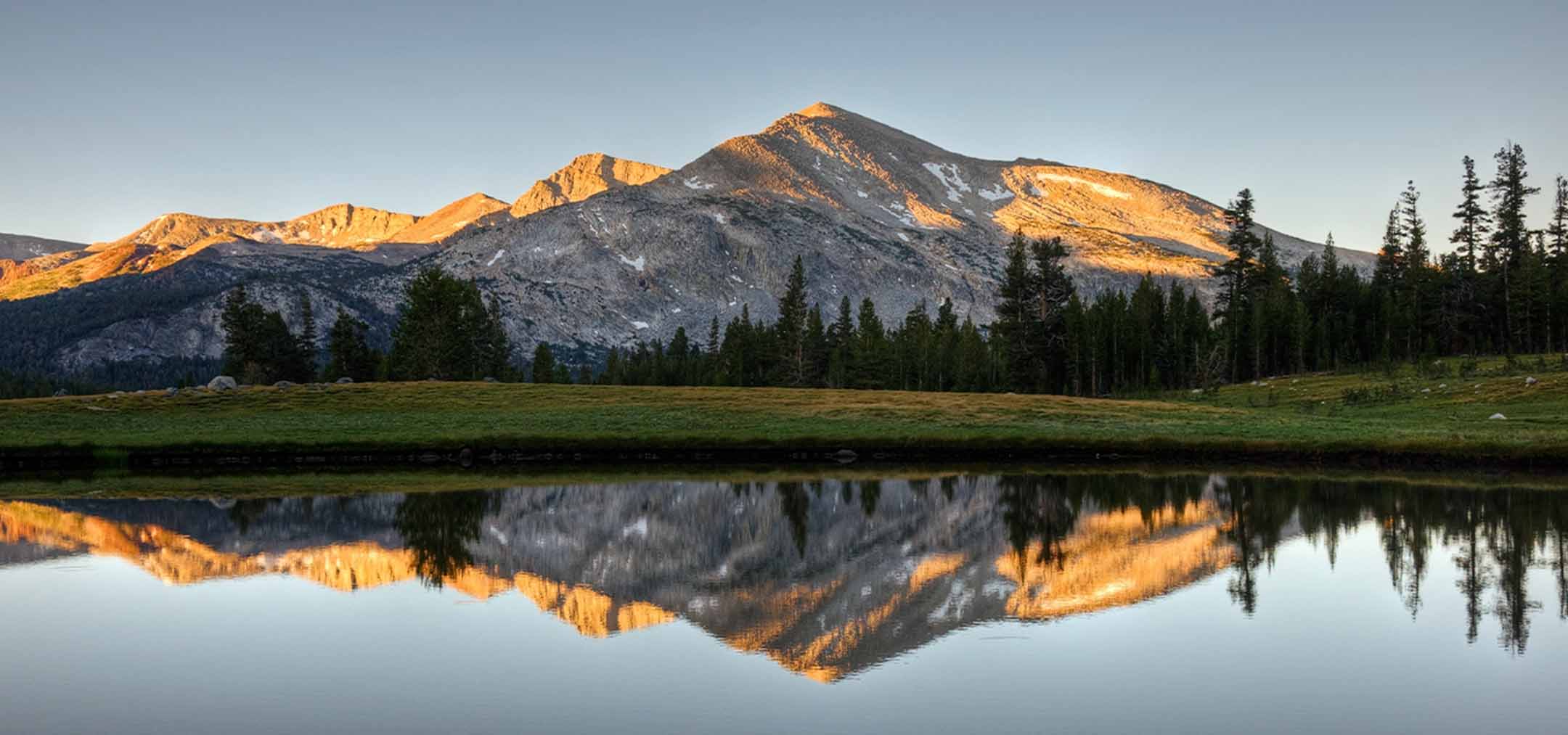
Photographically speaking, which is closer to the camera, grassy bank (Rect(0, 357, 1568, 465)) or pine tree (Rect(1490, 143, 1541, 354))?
grassy bank (Rect(0, 357, 1568, 465))

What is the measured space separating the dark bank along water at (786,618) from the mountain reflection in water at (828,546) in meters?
0.14

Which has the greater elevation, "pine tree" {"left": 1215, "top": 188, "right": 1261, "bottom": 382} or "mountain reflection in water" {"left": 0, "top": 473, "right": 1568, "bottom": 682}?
"pine tree" {"left": 1215, "top": 188, "right": 1261, "bottom": 382}

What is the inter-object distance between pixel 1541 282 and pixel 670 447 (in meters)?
85.4

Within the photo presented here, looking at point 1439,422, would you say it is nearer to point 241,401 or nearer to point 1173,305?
point 1173,305

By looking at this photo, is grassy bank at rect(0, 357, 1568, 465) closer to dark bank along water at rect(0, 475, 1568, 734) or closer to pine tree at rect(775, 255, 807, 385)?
dark bank along water at rect(0, 475, 1568, 734)

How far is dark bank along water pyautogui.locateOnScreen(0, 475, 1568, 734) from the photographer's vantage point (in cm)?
1362

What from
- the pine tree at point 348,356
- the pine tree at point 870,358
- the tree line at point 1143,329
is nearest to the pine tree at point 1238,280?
the tree line at point 1143,329

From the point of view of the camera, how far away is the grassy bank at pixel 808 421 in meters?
52.4

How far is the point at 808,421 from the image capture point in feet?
205

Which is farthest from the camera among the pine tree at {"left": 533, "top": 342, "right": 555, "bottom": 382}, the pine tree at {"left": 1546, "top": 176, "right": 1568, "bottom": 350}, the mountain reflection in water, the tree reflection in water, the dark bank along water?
the pine tree at {"left": 533, "top": 342, "right": 555, "bottom": 382}

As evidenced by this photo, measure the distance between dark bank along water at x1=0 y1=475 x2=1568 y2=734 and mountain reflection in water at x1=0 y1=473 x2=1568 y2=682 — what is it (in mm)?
142

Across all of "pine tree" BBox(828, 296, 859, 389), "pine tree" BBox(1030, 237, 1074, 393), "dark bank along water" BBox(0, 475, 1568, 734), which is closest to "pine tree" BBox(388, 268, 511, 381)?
"pine tree" BBox(828, 296, 859, 389)

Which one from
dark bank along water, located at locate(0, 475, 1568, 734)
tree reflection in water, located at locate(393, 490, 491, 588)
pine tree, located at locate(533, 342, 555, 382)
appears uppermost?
pine tree, located at locate(533, 342, 555, 382)

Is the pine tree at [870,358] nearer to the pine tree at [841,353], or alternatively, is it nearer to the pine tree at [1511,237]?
the pine tree at [841,353]
